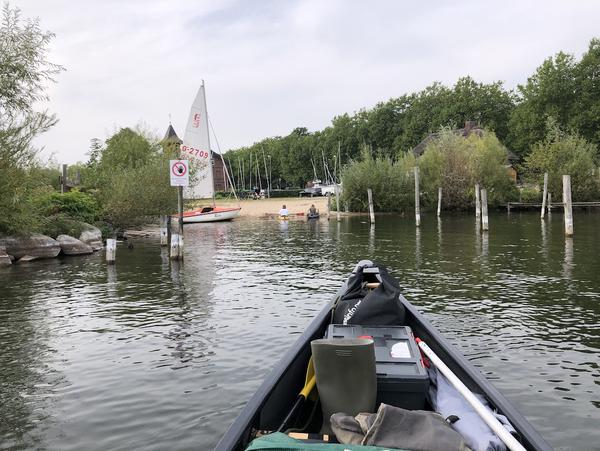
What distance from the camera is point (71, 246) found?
792 inches

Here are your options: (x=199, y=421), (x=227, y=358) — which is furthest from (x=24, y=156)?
(x=199, y=421)

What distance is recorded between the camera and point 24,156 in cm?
1662

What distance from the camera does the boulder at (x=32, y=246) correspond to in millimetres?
17953

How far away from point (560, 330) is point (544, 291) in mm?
3224

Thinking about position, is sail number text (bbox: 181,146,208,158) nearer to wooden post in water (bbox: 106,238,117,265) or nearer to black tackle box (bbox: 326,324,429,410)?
wooden post in water (bbox: 106,238,117,265)

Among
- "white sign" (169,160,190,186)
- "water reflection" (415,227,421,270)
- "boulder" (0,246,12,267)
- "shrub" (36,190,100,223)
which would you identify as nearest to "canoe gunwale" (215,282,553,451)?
"water reflection" (415,227,421,270)

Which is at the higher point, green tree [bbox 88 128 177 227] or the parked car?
the parked car

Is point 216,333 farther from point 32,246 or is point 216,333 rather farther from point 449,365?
point 32,246

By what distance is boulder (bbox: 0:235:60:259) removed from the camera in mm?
17953

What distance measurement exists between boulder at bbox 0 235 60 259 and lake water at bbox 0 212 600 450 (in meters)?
1.21

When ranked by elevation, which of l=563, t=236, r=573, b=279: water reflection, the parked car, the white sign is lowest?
l=563, t=236, r=573, b=279: water reflection

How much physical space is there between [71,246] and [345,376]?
18750 mm

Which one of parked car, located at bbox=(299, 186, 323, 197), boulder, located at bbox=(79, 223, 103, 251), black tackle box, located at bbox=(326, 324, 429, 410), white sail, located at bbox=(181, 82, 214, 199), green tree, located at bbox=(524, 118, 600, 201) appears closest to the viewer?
black tackle box, located at bbox=(326, 324, 429, 410)

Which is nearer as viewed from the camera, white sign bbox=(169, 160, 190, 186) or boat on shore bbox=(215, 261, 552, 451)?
boat on shore bbox=(215, 261, 552, 451)
